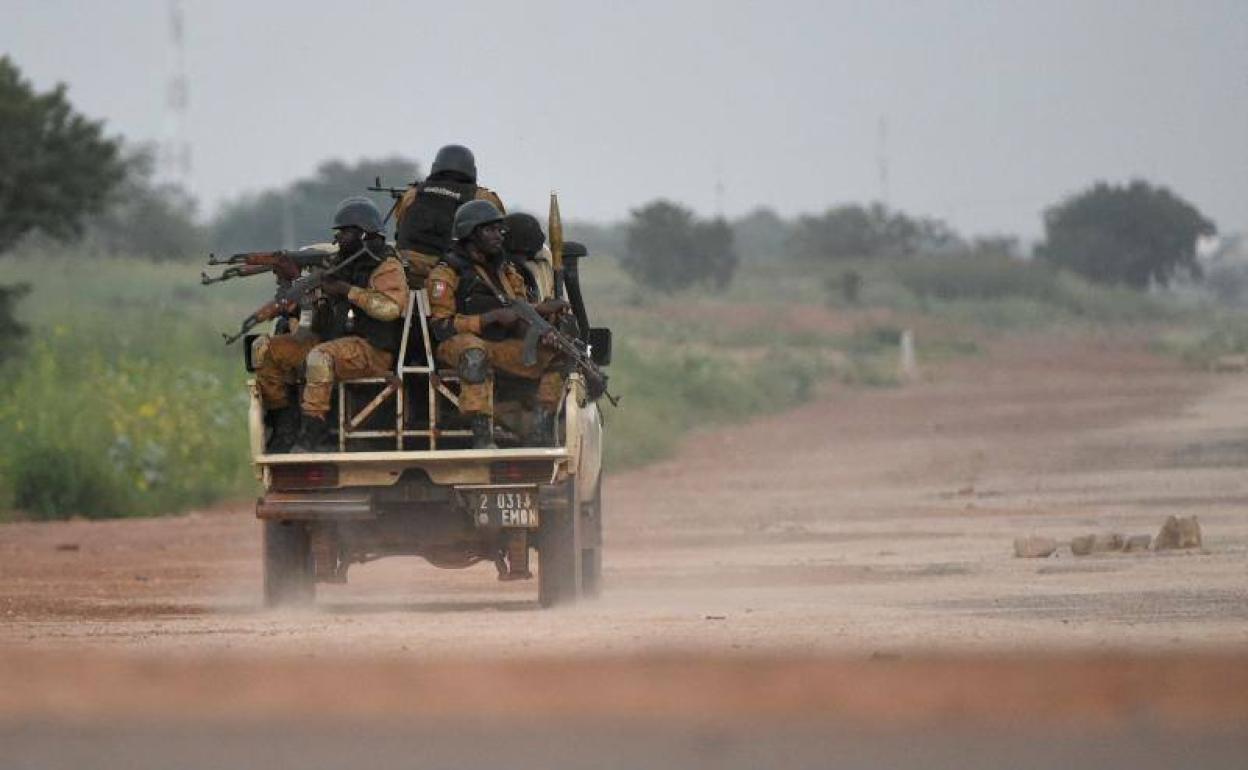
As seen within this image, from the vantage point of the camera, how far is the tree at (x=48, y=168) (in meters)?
43.5

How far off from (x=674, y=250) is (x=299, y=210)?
42140 millimetres

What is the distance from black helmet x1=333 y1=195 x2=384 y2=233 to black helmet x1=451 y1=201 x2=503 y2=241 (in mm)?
478

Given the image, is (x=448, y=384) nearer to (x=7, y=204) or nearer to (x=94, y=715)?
(x=94, y=715)

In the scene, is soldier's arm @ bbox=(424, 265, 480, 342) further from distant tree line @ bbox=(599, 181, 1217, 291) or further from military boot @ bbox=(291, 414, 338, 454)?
distant tree line @ bbox=(599, 181, 1217, 291)

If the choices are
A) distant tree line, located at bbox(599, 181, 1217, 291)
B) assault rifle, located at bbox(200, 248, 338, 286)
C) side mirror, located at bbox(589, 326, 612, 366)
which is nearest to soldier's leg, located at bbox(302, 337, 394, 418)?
assault rifle, located at bbox(200, 248, 338, 286)

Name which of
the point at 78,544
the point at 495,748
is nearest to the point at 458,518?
the point at 495,748

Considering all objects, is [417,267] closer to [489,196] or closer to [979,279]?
[489,196]

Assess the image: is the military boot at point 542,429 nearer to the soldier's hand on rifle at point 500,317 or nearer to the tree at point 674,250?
the soldier's hand on rifle at point 500,317

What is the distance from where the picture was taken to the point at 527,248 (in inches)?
681

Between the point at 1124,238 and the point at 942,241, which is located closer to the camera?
the point at 1124,238

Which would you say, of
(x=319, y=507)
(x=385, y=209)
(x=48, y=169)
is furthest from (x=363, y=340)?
(x=385, y=209)

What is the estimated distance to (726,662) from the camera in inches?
505

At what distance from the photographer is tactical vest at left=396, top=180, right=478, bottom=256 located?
56.7ft

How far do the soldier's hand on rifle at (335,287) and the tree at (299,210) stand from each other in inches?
4792
